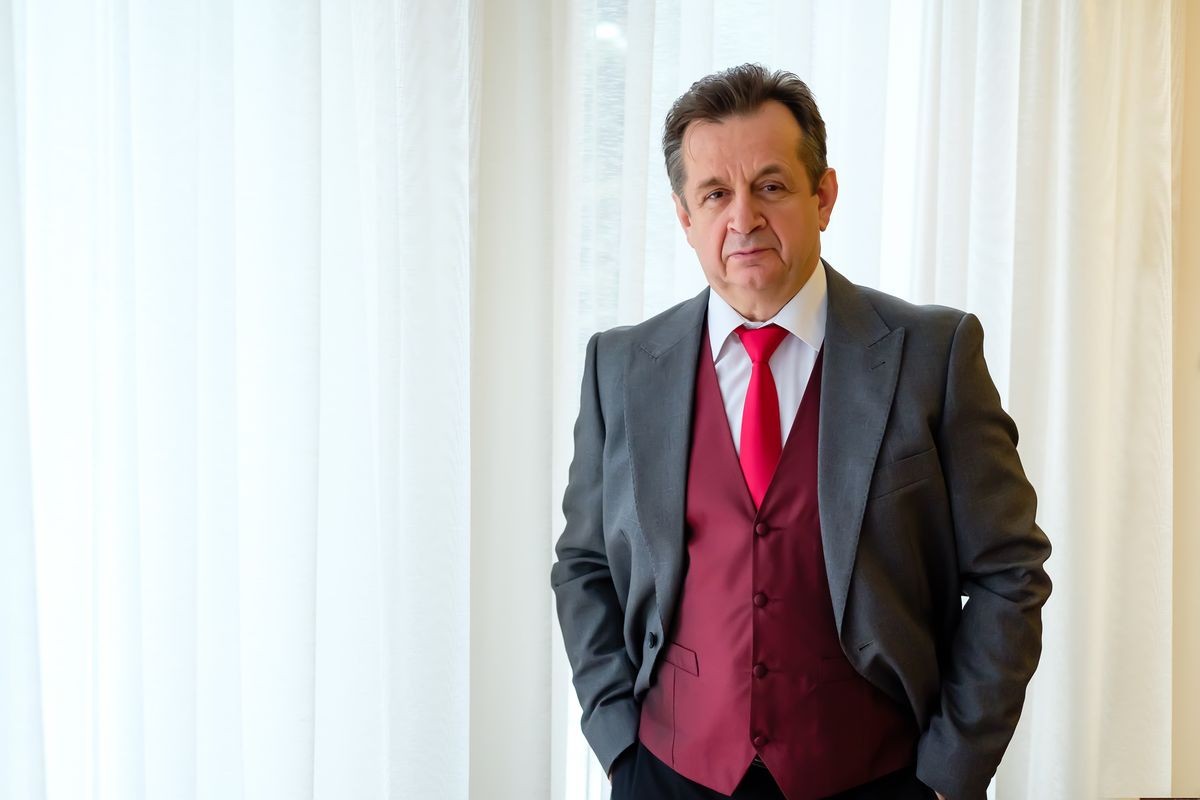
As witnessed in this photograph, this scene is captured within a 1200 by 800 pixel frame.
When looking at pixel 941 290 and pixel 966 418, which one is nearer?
pixel 966 418

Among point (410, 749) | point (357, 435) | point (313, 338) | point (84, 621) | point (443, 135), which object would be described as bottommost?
point (410, 749)

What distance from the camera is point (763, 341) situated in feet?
4.94

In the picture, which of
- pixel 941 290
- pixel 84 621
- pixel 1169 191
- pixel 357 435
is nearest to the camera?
pixel 84 621

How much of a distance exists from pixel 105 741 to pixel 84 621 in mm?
205

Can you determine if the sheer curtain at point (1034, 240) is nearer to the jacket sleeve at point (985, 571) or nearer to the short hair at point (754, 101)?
the short hair at point (754, 101)

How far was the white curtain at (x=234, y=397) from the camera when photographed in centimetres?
153

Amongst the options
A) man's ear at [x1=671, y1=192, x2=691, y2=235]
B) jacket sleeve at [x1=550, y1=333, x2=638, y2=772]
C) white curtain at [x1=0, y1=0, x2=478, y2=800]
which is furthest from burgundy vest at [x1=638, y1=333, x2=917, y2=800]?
white curtain at [x1=0, y1=0, x2=478, y2=800]

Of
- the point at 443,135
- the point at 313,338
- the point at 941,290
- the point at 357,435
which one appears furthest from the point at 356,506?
the point at 941,290

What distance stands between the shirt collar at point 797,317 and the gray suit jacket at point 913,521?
23 mm

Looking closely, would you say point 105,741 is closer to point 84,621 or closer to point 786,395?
point 84,621

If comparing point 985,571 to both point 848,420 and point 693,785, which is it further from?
point 693,785

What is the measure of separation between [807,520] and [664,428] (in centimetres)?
25

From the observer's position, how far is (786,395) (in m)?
1.51

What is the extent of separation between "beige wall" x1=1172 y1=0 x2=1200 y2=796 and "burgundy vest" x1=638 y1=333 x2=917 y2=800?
1736 millimetres
